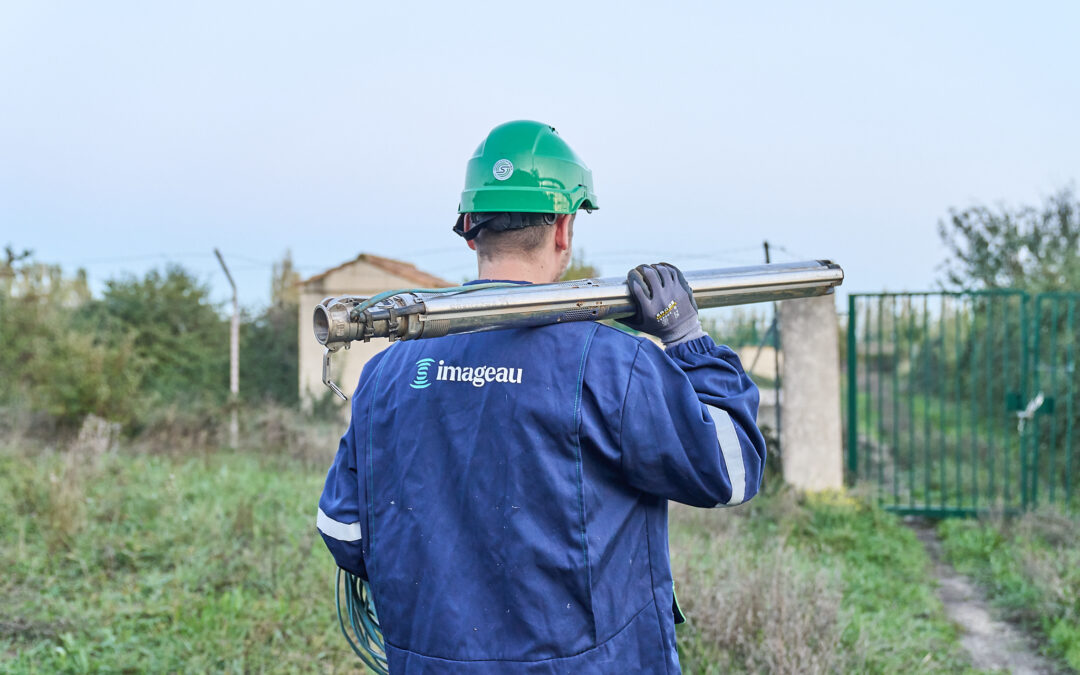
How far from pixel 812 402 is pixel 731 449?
6.43m

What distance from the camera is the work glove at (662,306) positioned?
1.96 metres

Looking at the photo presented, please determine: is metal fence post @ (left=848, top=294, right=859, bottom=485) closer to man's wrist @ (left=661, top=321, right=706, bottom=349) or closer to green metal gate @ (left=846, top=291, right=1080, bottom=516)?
green metal gate @ (left=846, top=291, right=1080, bottom=516)

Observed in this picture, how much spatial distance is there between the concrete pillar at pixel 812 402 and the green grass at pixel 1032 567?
3.91 feet

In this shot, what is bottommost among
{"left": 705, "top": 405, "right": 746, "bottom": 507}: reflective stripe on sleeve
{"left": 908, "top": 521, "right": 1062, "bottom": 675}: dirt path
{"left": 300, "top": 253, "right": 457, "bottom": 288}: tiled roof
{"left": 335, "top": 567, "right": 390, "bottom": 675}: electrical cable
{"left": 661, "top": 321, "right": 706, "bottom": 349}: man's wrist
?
{"left": 908, "top": 521, "right": 1062, "bottom": 675}: dirt path

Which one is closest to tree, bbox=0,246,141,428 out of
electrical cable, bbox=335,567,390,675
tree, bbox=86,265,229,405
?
tree, bbox=86,265,229,405

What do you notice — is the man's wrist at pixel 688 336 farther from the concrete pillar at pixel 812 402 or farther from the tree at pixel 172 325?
the tree at pixel 172 325

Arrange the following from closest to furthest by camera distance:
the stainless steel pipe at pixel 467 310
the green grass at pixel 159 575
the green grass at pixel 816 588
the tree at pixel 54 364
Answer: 1. the stainless steel pipe at pixel 467 310
2. the green grass at pixel 816 588
3. the green grass at pixel 159 575
4. the tree at pixel 54 364

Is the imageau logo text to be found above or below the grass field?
above

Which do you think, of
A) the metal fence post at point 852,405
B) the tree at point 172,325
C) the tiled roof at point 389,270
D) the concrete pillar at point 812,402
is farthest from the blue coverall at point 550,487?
the tree at point 172,325

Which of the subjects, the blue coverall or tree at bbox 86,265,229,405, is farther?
tree at bbox 86,265,229,405

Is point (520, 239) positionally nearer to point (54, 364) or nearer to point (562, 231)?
point (562, 231)

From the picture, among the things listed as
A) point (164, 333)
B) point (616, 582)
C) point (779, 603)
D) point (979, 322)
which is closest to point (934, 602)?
point (779, 603)

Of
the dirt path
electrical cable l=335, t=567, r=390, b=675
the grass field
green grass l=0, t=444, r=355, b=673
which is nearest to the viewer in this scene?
electrical cable l=335, t=567, r=390, b=675

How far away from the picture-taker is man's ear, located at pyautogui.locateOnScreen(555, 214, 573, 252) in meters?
2.10
